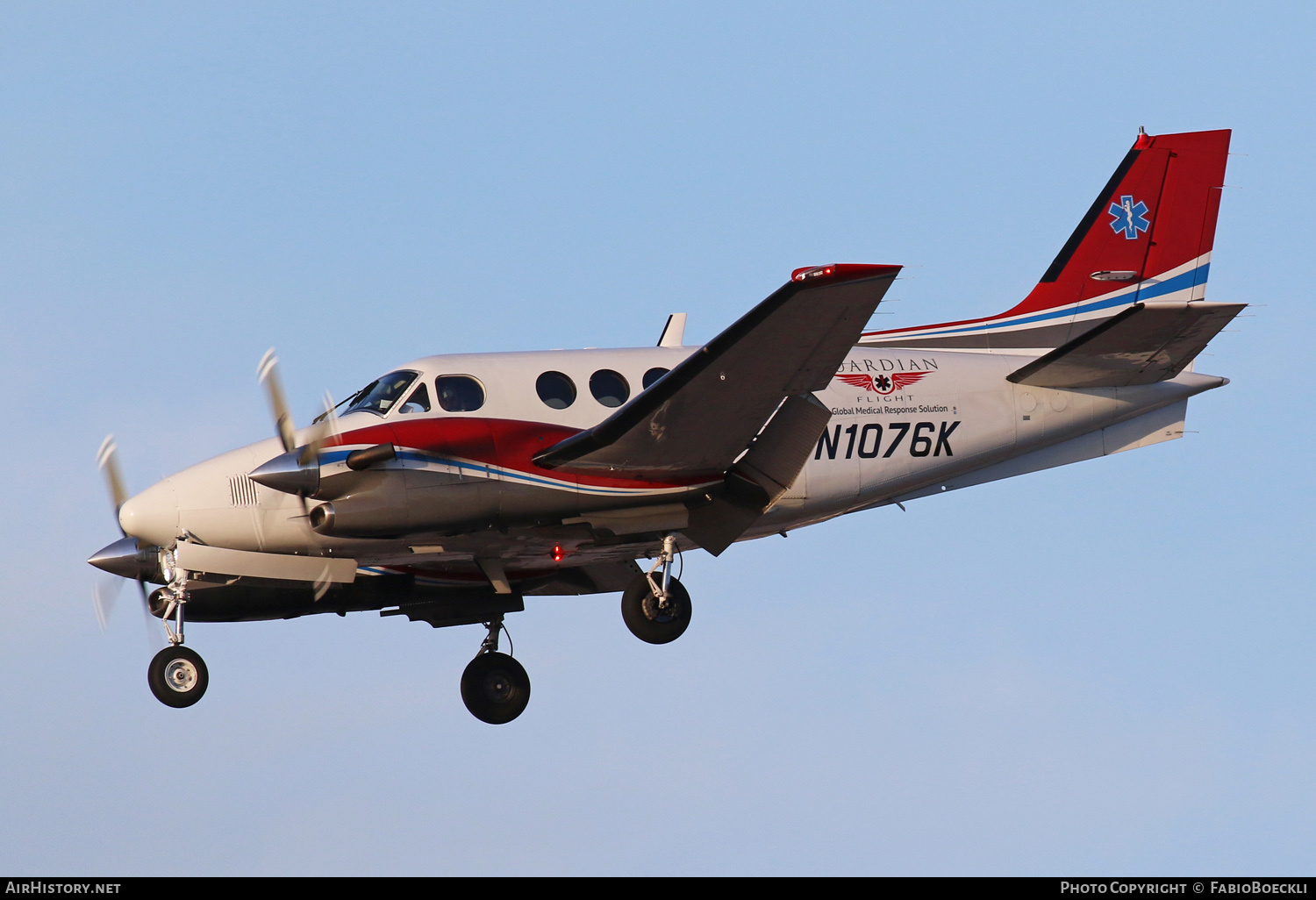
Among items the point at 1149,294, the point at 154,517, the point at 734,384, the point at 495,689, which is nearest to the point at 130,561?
the point at 154,517

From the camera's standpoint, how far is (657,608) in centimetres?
1806

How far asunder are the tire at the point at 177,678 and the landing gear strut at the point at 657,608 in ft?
15.0

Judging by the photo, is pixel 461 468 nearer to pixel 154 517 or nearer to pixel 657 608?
pixel 657 608

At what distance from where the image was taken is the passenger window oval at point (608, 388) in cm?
1814

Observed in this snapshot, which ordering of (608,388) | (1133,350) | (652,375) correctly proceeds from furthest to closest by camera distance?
(1133,350), (652,375), (608,388)

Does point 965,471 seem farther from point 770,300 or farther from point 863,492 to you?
point 770,300

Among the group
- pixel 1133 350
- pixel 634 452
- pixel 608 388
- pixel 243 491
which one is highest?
pixel 1133 350

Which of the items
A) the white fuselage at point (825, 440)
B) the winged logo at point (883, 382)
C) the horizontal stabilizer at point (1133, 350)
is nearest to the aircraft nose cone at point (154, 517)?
the white fuselage at point (825, 440)

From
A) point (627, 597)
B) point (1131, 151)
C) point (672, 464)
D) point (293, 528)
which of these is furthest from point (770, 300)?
point (1131, 151)

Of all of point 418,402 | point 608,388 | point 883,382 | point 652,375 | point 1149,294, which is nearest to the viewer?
point 418,402

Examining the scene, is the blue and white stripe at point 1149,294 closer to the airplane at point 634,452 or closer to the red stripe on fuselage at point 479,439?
the airplane at point 634,452

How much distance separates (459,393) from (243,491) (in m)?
2.53

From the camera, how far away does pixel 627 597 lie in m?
18.2

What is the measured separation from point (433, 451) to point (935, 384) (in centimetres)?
613
